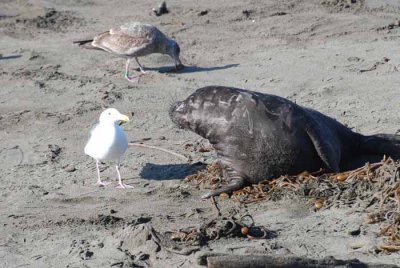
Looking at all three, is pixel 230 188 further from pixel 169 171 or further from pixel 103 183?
pixel 103 183

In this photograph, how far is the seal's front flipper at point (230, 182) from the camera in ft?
24.3

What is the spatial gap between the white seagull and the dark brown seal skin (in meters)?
0.64

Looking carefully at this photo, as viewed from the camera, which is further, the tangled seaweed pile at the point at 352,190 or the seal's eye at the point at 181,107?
the seal's eye at the point at 181,107

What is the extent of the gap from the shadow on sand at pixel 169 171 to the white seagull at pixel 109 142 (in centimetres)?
26

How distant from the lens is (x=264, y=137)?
747 cm

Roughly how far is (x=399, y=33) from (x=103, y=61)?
12.0 feet

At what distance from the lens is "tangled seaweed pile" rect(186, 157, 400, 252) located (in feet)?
21.3

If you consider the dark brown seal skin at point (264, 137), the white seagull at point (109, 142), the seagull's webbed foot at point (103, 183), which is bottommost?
the seagull's webbed foot at point (103, 183)

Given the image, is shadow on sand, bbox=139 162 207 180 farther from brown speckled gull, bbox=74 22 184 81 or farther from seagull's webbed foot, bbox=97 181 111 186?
brown speckled gull, bbox=74 22 184 81

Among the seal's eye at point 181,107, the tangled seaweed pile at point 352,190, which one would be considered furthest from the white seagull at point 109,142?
the tangled seaweed pile at point 352,190

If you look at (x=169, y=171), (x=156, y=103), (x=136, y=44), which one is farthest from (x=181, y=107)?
(x=136, y=44)

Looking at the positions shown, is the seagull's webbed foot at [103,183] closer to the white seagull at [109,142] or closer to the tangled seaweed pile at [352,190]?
the white seagull at [109,142]

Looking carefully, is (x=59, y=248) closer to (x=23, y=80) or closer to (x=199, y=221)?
(x=199, y=221)

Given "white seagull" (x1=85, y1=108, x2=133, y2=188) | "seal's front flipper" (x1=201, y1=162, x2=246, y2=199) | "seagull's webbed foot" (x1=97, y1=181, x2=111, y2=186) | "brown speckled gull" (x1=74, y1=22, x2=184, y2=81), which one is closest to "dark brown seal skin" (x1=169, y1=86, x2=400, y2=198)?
"seal's front flipper" (x1=201, y1=162, x2=246, y2=199)
